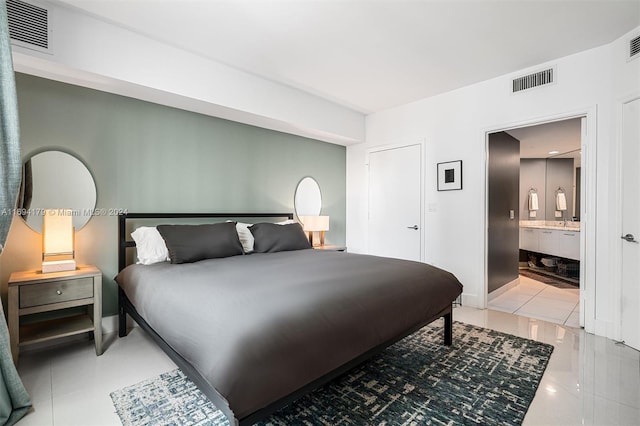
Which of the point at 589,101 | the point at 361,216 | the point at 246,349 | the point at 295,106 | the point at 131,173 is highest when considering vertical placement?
the point at 295,106

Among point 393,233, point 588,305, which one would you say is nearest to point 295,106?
point 393,233

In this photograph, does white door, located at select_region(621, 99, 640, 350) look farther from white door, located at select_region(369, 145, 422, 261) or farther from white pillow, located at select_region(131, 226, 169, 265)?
white pillow, located at select_region(131, 226, 169, 265)

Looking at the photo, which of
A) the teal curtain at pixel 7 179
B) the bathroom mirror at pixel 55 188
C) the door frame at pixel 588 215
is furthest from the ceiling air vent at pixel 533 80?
the bathroom mirror at pixel 55 188

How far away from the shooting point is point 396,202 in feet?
15.5

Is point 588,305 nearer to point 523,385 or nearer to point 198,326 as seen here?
point 523,385

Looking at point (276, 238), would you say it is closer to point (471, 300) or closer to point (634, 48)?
point (471, 300)

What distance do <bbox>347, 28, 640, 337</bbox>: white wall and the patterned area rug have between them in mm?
1257

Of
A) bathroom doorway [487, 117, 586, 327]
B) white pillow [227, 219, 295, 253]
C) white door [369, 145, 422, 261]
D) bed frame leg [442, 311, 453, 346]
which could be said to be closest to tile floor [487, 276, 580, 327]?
bathroom doorway [487, 117, 586, 327]

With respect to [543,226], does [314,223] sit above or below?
above

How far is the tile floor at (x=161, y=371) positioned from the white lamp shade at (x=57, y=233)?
2.84 feet

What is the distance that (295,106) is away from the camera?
3.99m

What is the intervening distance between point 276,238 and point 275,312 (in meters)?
2.08

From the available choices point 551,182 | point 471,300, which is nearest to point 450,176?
point 471,300

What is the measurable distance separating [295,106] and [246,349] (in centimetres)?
331
